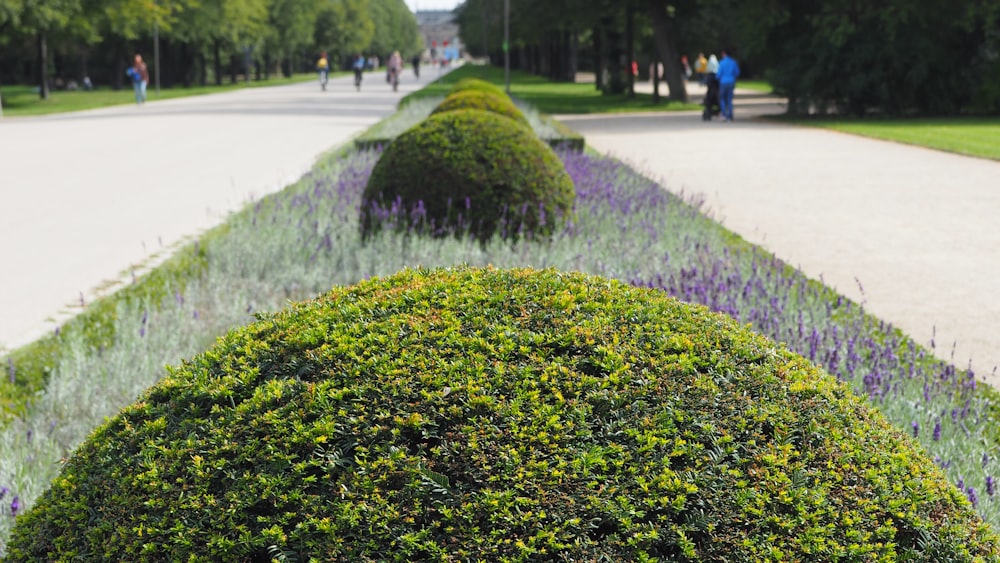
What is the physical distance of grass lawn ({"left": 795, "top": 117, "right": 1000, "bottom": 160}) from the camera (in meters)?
18.6

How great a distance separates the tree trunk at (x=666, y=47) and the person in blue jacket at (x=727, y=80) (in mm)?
7404

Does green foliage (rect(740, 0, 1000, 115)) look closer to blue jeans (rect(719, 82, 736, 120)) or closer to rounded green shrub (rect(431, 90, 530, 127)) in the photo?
blue jeans (rect(719, 82, 736, 120))

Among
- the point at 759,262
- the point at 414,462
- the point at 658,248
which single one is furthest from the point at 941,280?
the point at 414,462

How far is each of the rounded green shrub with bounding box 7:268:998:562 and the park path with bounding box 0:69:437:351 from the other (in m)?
4.58

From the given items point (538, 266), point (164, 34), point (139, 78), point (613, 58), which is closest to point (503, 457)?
point (538, 266)

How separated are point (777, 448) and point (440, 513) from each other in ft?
2.08

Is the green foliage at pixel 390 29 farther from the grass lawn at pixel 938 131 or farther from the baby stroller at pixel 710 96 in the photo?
the grass lawn at pixel 938 131

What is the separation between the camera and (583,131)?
2366cm

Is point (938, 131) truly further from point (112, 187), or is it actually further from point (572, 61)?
point (572, 61)

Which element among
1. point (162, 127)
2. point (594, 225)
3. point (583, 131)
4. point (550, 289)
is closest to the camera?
point (550, 289)

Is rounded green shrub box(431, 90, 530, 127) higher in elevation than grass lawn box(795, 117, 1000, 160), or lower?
higher

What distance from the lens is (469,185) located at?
26.8ft

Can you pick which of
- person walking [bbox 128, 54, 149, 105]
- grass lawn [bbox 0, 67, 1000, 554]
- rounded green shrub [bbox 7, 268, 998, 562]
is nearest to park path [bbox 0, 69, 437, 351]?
grass lawn [bbox 0, 67, 1000, 554]

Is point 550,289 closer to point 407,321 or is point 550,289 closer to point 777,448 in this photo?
point 407,321
